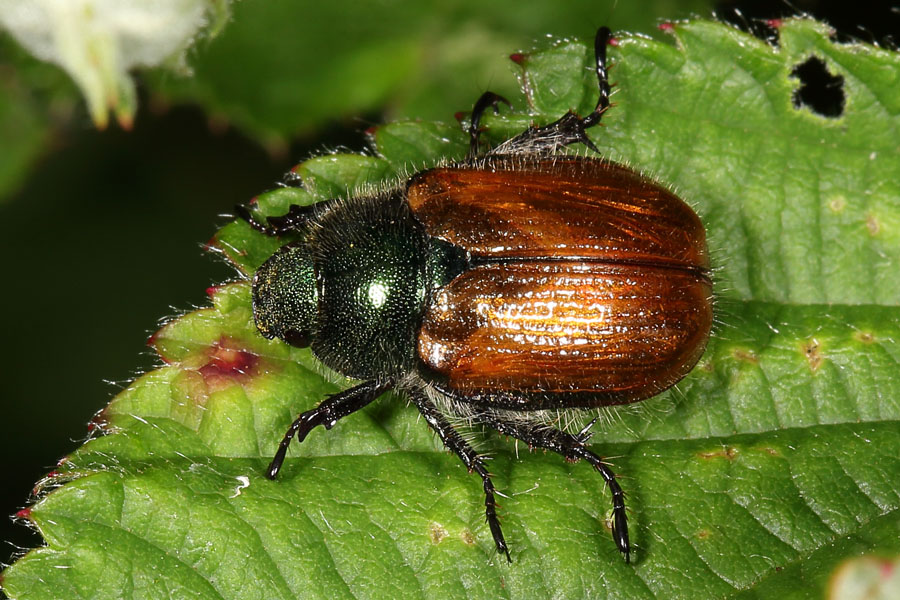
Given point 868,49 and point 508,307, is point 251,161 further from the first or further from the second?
point 868,49

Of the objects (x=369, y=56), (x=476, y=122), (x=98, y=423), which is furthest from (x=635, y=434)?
(x=369, y=56)

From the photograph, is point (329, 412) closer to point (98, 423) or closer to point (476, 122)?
point (98, 423)

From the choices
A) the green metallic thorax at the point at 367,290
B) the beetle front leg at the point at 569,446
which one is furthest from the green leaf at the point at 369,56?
the beetle front leg at the point at 569,446

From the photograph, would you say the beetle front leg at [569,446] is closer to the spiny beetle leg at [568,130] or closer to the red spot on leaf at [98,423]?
the spiny beetle leg at [568,130]

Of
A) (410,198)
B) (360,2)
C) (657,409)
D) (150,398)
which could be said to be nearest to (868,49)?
(657,409)

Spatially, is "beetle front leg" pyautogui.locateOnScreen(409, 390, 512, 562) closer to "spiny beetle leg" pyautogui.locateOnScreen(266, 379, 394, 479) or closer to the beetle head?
"spiny beetle leg" pyautogui.locateOnScreen(266, 379, 394, 479)

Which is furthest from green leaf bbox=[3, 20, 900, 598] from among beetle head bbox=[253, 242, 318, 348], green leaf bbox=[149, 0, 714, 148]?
green leaf bbox=[149, 0, 714, 148]
